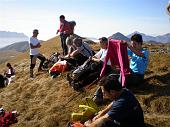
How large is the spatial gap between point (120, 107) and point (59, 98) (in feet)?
23.7

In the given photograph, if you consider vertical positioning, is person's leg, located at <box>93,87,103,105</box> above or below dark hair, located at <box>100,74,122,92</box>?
below

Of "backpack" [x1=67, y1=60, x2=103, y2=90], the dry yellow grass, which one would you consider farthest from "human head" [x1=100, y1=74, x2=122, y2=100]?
"backpack" [x1=67, y1=60, x2=103, y2=90]

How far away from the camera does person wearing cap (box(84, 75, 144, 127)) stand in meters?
8.45

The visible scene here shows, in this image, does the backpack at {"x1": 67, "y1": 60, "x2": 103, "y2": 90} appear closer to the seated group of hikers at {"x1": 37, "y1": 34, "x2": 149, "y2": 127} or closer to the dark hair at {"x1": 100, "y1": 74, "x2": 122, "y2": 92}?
the seated group of hikers at {"x1": 37, "y1": 34, "x2": 149, "y2": 127}

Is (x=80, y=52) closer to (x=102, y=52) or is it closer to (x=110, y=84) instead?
(x=102, y=52)

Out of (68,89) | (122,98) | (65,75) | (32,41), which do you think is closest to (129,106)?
(122,98)

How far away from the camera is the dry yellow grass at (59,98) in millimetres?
12328

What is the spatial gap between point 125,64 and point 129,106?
4.86 metres

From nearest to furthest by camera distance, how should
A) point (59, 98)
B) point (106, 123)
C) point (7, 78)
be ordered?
point (106, 123) → point (59, 98) → point (7, 78)

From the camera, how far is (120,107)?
8.59 metres

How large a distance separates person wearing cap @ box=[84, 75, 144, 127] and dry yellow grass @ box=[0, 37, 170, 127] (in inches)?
103

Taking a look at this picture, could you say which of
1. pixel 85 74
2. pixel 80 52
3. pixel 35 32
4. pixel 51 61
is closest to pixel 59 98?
pixel 85 74

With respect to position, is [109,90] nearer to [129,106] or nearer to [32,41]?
[129,106]

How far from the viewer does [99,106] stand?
1316 cm
